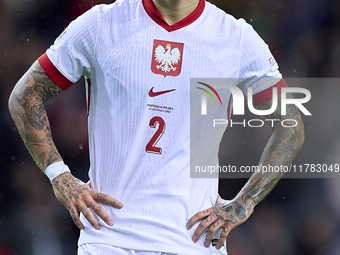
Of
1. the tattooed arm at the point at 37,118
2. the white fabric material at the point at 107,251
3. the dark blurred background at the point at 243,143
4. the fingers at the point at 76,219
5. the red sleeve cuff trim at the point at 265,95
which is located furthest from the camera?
the dark blurred background at the point at 243,143

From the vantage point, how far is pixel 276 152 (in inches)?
112

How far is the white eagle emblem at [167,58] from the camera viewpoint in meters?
2.56

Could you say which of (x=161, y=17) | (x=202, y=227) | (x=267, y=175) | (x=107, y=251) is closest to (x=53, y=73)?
(x=161, y=17)

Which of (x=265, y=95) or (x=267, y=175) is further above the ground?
(x=265, y=95)

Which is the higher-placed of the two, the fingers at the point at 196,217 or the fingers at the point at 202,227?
the fingers at the point at 196,217

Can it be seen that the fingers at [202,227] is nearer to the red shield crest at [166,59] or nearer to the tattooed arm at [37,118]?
the tattooed arm at [37,118]

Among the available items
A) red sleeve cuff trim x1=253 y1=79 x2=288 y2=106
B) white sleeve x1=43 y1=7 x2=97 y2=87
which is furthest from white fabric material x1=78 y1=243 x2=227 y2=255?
red sleeve cuff trim x1=253 y1=79 x2=288 y2=106

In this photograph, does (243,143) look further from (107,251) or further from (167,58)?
(107,251)

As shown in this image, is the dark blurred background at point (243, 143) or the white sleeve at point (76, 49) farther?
the dark blurred background at point (243, 143)

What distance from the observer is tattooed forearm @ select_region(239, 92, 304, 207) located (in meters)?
2.82

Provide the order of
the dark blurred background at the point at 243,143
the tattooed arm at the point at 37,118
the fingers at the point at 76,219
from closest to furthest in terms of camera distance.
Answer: the fingers at the point at 76,219, the tattooed arm at the point at 37,118, the dark blurred background at the point at 243,143

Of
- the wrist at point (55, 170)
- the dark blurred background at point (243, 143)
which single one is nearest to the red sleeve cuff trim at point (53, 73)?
the wrist at point (55, 170)

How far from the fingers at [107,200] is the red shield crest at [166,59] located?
0.59m

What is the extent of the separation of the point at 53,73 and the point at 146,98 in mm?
461
